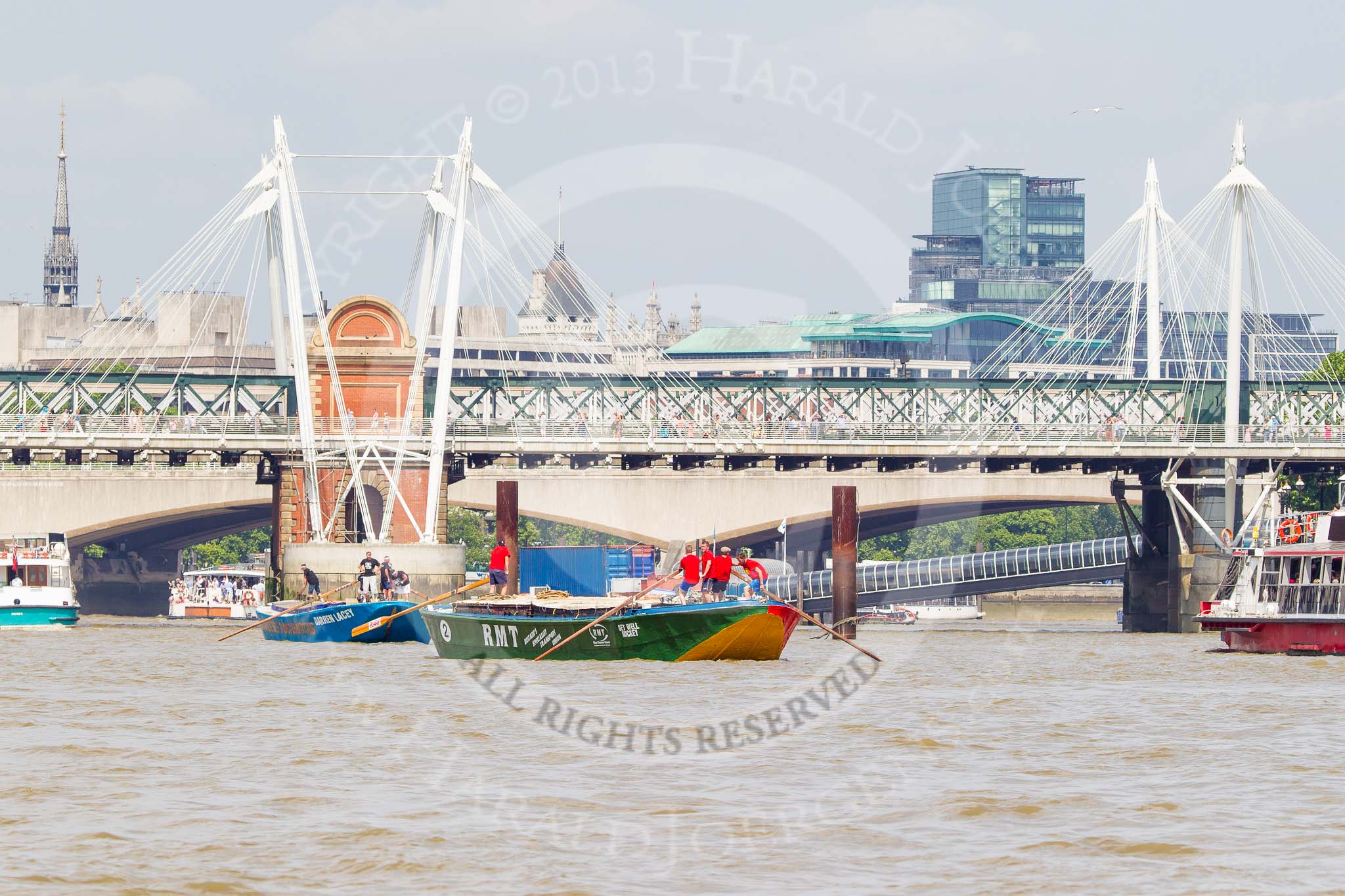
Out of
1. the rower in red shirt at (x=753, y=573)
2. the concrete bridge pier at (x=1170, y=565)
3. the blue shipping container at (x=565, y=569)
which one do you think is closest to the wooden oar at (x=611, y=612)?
the rower in red shirt at (x=753, y=573)

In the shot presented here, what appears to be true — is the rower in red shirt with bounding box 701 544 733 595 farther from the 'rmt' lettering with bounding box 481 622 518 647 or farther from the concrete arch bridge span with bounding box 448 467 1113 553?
the concrete arch bridge span with bounding box 448 467 1113 553

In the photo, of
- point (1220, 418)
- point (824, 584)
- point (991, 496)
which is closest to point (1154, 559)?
point (1220, 418)

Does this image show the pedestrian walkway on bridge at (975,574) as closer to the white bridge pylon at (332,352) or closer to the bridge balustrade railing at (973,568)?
the bridge balustrade railing at (973,568)

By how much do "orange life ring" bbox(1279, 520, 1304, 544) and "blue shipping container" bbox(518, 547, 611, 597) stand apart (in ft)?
118

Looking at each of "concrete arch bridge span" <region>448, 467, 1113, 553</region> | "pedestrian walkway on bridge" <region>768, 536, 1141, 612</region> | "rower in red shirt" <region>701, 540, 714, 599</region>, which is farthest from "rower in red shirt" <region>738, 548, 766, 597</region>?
"pedestrian walkway on bridge" <region>768, 536, 1141, 612</region>

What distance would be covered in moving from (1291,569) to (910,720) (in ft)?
89.2

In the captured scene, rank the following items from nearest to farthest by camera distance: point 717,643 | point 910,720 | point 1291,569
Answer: point 910,720 → point 717,643 → point 1291,569

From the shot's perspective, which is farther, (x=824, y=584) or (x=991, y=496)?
(x=824, y=584)

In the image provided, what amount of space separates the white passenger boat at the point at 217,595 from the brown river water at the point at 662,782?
84.3 meters

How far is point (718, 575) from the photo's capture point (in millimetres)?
53375

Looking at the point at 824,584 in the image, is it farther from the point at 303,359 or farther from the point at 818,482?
the point at 303,359

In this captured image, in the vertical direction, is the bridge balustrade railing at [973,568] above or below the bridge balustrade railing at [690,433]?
below

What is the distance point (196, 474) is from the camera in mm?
121812

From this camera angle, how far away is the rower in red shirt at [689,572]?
2071 inches
